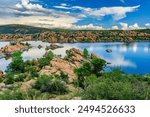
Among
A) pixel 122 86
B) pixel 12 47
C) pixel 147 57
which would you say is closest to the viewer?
pixel 122 86

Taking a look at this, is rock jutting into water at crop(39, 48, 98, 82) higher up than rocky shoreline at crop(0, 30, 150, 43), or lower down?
higher up

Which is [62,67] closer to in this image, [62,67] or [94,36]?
[62,67]

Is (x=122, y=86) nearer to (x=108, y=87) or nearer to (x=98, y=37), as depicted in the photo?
(x=108, y=87)

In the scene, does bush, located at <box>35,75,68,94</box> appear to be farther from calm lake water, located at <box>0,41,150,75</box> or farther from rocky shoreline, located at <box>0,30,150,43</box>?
rocky shoreline, located at <box>0,30,150,43</box>

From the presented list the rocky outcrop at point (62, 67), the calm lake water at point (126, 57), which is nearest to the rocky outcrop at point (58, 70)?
the rocky outcrop at point (62, 67)

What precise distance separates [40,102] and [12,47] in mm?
43870

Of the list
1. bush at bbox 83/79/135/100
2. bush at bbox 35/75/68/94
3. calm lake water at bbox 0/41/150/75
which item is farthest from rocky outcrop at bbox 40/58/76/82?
bush at bbox 83/79/135/100

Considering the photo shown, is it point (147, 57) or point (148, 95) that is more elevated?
point (148, 95)

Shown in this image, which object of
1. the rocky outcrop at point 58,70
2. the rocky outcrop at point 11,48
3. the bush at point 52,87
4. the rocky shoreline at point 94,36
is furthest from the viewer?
the rocky shoreline at point 94,36

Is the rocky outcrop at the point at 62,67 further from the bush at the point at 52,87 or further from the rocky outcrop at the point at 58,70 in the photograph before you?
the bush at the point at 52,87

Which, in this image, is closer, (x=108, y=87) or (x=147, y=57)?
(x=108, y=87)

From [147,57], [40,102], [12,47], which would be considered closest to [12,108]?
[40,102]

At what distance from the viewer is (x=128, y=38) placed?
47.7 m

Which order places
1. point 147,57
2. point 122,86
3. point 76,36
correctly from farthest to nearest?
point 76,36 → point 147,57 → point 122,86
